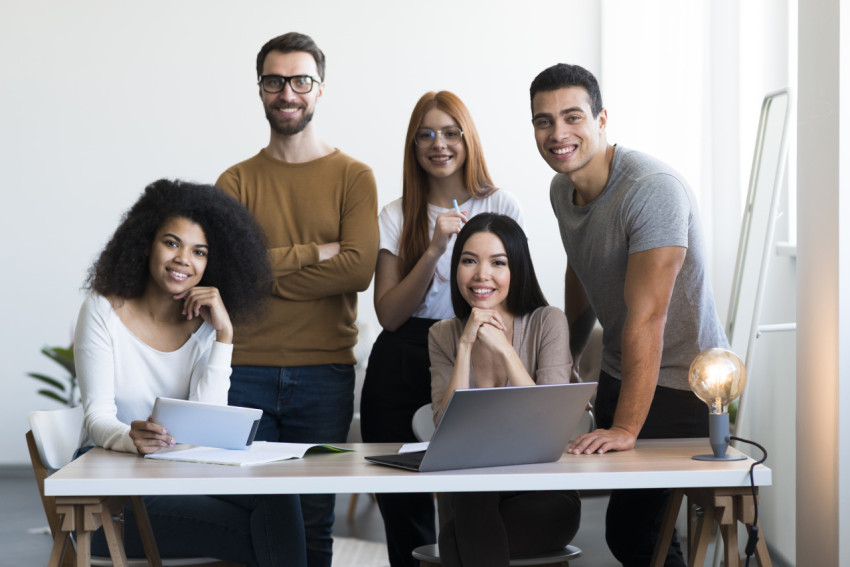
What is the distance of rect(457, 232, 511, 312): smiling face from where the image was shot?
234 cm

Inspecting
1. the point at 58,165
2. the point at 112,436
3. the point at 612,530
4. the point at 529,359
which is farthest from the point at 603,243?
the point at 58,165

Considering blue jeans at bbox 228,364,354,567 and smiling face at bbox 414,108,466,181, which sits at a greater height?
smiling face at bbox 414,108,466,181

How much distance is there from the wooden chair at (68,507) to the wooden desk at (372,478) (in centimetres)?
4

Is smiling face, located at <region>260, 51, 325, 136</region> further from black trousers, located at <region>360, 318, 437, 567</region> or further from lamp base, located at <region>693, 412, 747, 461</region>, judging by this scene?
lamp base, located at <region>693, 412, 747, 461</region>

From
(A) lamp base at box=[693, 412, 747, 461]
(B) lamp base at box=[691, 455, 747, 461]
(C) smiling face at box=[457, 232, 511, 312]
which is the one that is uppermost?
(C) smiling face at box=[457, 232, 511, 312]

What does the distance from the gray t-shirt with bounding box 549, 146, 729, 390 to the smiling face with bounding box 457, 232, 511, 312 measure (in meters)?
0.21

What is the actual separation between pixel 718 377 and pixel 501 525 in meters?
0.58

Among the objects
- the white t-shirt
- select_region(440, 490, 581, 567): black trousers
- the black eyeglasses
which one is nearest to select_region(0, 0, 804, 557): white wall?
the white t-shirt

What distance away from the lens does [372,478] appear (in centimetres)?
172

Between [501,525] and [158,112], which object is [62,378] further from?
[501,525]

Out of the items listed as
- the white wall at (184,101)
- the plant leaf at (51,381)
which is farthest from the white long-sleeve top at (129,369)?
the white wall at (184,101)

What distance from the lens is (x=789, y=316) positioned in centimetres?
337

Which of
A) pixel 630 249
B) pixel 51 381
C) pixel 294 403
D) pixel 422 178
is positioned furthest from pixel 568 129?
pixel 51 381

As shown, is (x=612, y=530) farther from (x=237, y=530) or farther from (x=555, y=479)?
(x=237, y=530)
